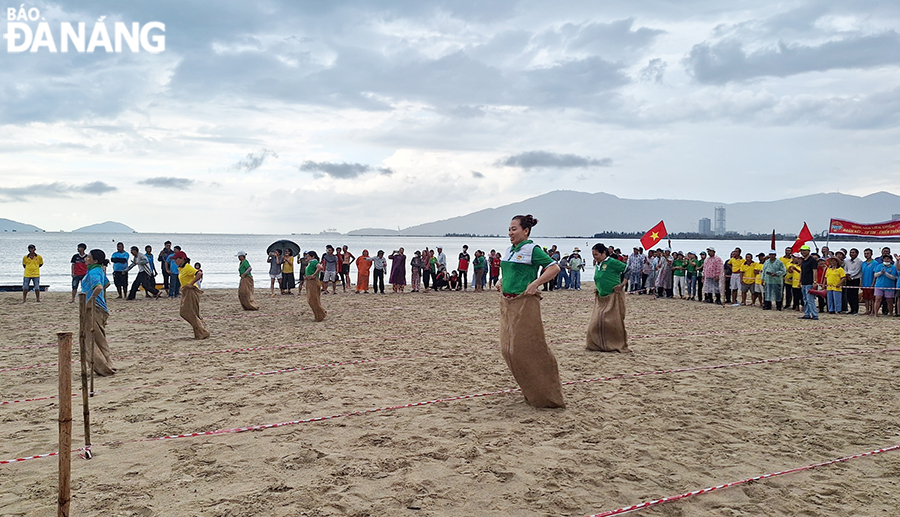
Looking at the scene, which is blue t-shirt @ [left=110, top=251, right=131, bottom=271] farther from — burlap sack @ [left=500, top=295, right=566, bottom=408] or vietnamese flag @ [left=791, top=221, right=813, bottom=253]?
vietnamese flag @ [left=791, top=221, right=813, bottom=253]

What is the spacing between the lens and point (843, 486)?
14.6 ft

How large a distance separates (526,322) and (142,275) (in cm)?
1715

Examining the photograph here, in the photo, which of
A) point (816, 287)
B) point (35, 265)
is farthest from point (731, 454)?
point (35, 265)

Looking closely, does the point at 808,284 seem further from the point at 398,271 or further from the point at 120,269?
the point at 120,269

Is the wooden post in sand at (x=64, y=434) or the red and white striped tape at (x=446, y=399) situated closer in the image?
the wooden post in sand at (x=64, y=434)

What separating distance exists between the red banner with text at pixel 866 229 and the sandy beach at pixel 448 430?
27.5ft

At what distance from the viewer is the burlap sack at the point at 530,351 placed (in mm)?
6125

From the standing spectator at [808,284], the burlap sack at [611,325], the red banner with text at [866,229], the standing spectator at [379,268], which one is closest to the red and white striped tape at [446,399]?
the burlap sack at [611,325]

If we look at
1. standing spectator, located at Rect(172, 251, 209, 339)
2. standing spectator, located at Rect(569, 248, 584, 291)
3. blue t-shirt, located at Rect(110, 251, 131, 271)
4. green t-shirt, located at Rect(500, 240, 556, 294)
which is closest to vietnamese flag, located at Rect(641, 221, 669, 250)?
standing spectator, located at Rect(569, 248, 584, 291)

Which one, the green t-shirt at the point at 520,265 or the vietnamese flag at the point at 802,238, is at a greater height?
the vietnamese flag at the point at 802,238

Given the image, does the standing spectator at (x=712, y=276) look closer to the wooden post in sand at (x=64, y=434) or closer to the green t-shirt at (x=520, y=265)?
the green t-shirt at (x=520, y=265)

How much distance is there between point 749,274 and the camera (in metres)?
18.1

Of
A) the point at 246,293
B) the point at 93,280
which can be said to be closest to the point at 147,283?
the point at 246,293

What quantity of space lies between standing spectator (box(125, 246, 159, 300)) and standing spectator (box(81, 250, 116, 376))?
39.1 ft
